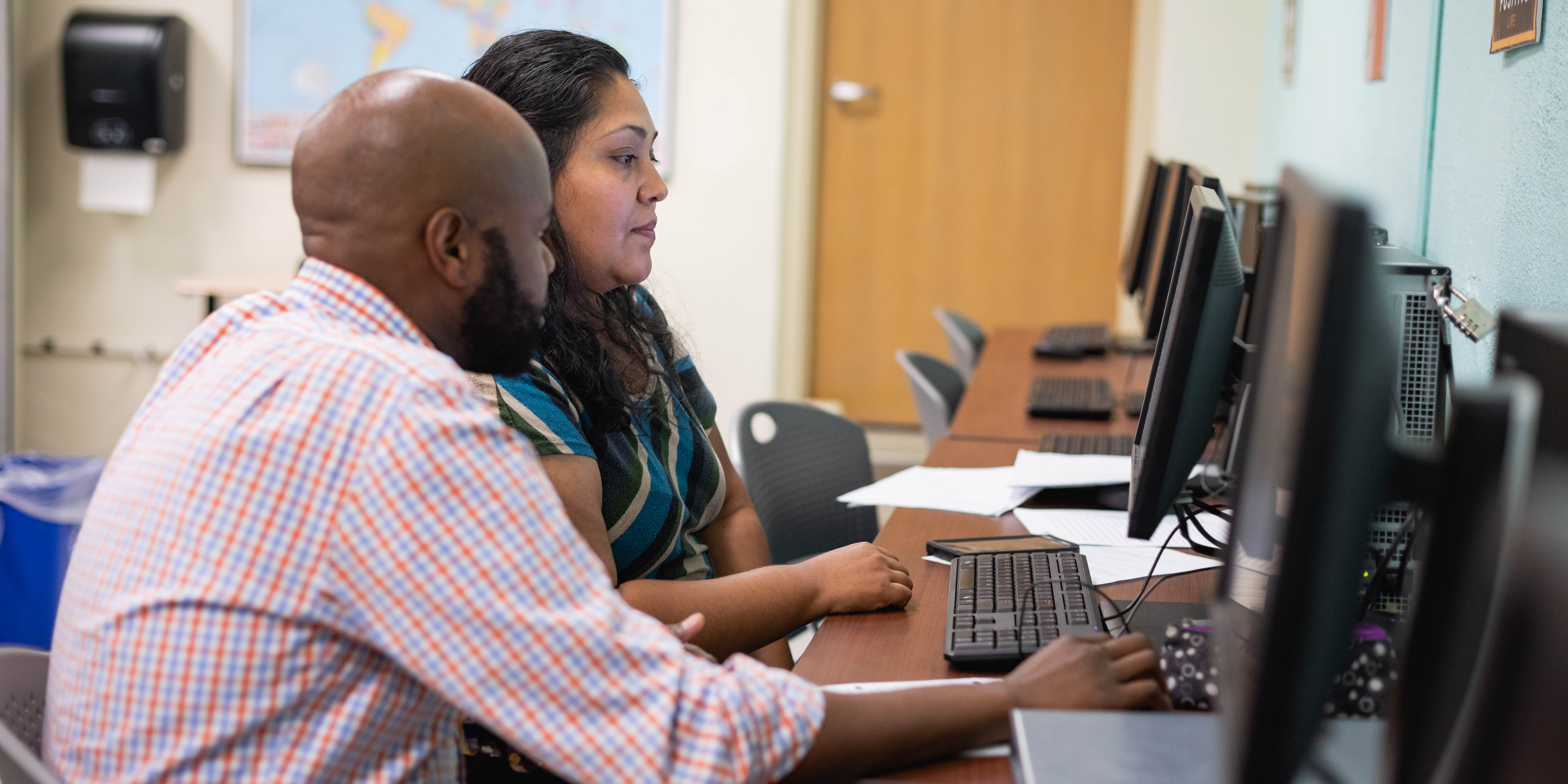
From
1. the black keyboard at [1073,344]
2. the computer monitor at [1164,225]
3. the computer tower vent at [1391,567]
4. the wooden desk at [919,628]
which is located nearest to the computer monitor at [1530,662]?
the wooden desk at [919,628]

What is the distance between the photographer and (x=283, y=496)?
0.69 metres

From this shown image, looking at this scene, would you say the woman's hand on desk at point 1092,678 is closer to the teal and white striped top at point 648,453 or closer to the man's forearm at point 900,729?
the man's forearm at point 900,729

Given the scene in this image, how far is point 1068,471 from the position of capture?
5.78 ft

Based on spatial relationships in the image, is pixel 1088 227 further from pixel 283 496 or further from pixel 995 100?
pixel 283 496

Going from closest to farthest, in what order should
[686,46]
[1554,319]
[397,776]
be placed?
[1554,319]
[397,776]
[686,46]

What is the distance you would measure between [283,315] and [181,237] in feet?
14.3

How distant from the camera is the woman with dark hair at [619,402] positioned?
3.95ft

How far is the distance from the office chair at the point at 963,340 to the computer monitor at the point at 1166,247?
76 centimetres

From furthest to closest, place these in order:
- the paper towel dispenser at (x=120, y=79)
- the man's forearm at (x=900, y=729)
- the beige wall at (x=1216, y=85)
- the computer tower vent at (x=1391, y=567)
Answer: the paper towel dispenser at (x=120, y=79) < the beige wall at (x=1216, y=85) < the computer tower vent at (x=1391, y=567) < the man's forearm at (x=900, y=729)

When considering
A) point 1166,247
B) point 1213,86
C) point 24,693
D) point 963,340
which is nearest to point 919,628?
point 24,693

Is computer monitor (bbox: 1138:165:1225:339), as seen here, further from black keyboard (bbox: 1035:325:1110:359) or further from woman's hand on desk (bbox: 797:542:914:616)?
woman's hand on desk (bbox: 797:542:914:616)

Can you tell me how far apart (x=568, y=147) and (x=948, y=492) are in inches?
28.8

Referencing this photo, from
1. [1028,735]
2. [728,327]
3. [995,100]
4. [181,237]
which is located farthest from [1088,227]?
[1028,735]

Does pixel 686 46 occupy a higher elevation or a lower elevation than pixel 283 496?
higher
